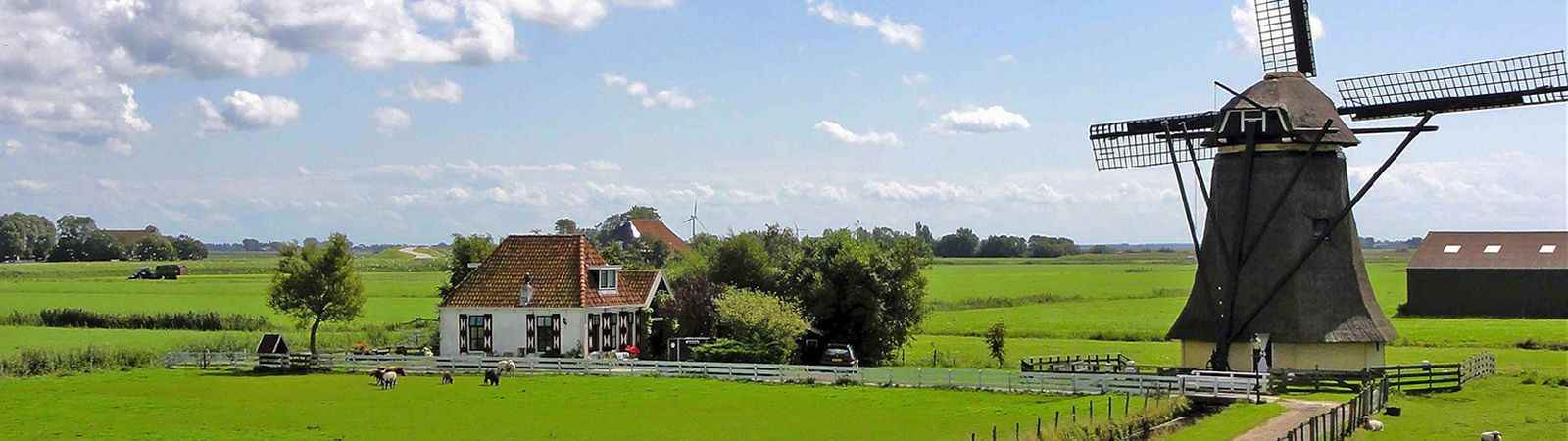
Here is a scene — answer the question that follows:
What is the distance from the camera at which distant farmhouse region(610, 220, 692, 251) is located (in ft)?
412

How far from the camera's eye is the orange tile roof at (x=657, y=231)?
127481mm

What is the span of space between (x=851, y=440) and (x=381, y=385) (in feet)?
56.3

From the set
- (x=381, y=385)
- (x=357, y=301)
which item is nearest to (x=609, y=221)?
(x=357, y=301)

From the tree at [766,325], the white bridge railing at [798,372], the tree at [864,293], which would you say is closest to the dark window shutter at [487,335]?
the white bridge railing at [798,372]

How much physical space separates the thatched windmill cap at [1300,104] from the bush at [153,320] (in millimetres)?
41407

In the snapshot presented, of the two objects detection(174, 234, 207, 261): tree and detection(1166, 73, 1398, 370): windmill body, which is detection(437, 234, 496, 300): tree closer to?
detection(1166, 73, 1398, 370): windmill body

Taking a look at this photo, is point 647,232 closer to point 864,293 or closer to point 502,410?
point 864,293

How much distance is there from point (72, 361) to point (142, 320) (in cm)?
1901

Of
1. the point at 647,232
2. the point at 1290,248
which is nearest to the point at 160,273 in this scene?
the point at 647,232

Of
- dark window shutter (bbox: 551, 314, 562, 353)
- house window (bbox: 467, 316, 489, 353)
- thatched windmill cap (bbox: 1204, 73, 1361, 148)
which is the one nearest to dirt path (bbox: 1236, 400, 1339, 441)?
thatched windmill cap (bbox: 1204, 73, 1361, 148)

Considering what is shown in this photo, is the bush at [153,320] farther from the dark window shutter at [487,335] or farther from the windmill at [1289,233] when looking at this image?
the windmill at [1289,233]

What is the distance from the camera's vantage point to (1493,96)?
118 ft

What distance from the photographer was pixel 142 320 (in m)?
64.5

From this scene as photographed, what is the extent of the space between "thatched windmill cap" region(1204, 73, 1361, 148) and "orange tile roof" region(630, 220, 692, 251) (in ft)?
292
